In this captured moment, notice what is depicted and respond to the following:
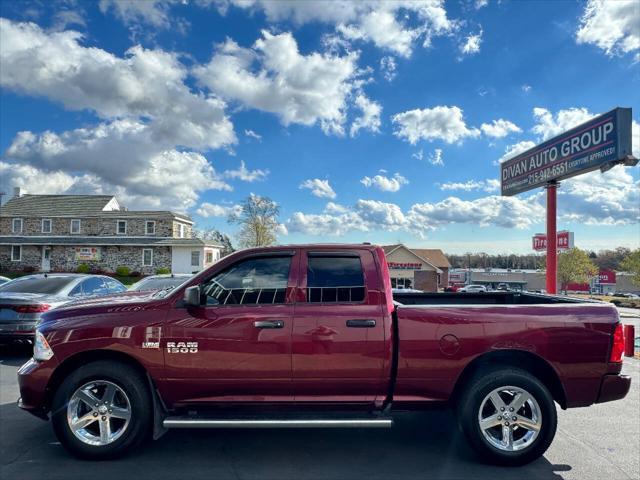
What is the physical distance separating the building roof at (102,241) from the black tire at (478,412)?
39624 mm

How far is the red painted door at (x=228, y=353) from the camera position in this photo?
3.97 meters

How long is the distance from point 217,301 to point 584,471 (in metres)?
3.63

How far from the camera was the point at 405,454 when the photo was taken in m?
4.21

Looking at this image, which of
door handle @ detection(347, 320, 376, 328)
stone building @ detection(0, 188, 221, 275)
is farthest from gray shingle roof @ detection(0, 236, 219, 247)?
door handle @ detection(347, 320, 376, 328)

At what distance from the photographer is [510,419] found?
400cm

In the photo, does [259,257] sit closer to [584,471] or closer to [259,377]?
[259,377]

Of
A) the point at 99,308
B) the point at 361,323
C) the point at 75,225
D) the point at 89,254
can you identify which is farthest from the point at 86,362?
the point at 75,225

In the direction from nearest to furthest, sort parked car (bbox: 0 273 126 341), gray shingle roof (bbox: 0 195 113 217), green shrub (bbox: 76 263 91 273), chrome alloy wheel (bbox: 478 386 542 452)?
chrome alloy wheel (bbox: 478 386 542 452) < parked car (bbox: 0 273 126 341) < green shrub (bbox: 76 263 91 273) < gray shingle roof (bbox: 0 195 113 217)

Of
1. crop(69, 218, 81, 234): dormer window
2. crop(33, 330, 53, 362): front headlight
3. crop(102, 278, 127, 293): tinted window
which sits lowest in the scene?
crop(33, 330, 53, 362): front headlight

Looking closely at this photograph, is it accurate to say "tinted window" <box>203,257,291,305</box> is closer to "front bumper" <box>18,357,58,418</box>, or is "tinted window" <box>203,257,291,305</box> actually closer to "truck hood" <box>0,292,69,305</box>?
"front bumper" <box>18,357,58,418</box>

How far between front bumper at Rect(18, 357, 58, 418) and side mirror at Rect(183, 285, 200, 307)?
135 centimetres

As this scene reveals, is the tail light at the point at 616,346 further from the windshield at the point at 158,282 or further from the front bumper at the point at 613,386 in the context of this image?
the windshield at the point at 158,282

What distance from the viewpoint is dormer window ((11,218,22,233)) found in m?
43.1

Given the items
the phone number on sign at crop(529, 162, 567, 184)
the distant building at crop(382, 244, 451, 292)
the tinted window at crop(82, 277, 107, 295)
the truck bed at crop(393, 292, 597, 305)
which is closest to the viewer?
the truck bed at crop(393, 292, 597, 305)
